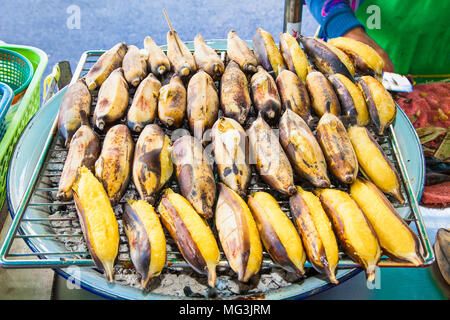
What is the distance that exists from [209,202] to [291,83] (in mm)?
724

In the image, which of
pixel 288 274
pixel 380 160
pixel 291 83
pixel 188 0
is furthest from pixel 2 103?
pixel 188 0

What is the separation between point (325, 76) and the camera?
Answer: 170cm

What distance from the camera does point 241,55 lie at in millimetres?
1771

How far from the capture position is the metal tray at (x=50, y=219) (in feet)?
3.51

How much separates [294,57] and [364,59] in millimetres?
372

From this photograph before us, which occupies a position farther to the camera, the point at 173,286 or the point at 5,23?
the point at 5,23

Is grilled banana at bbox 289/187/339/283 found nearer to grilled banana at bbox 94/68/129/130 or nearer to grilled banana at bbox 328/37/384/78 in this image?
grilled banana at bbox 94/68/129/130

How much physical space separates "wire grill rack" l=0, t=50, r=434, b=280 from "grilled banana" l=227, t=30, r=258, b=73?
0.63m

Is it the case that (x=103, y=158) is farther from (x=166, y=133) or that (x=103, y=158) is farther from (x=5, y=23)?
(x=5, y=23)

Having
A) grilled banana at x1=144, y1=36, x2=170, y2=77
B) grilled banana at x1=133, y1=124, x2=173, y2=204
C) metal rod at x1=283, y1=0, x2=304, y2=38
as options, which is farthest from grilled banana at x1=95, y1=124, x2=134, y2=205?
metal rod at x1=283, y1=0, x2=304, y2=38

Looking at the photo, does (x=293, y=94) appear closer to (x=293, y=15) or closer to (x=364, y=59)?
(x=364, y=59)

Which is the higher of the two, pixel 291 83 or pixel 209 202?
pixel 291 83

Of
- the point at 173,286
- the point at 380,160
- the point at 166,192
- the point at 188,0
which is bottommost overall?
the point at 173,286

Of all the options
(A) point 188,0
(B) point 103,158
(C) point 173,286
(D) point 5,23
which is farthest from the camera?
(A) point 188,0
